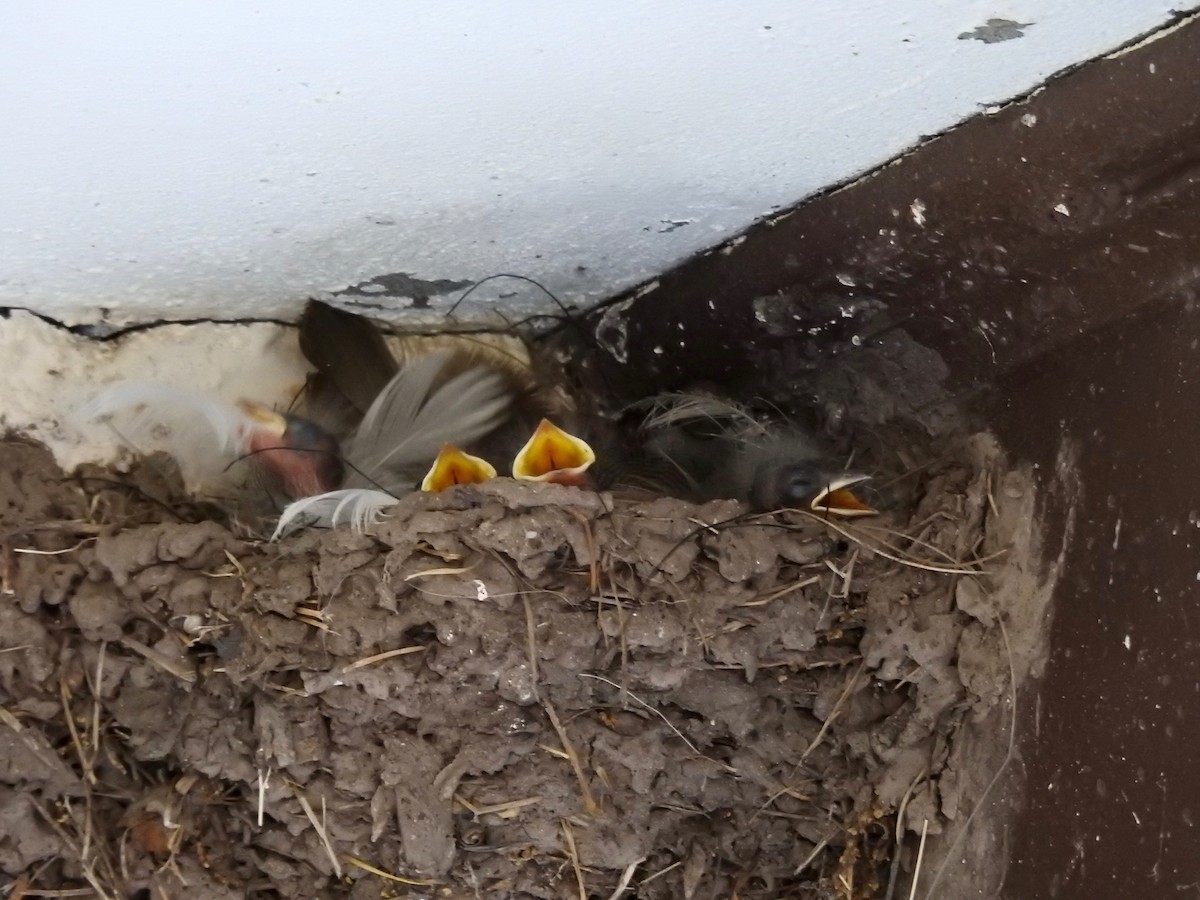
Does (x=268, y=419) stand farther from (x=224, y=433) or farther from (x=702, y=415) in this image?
(x=702, y=415)

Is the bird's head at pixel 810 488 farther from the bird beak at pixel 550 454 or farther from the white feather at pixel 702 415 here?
the bird beak at pixel 550 454

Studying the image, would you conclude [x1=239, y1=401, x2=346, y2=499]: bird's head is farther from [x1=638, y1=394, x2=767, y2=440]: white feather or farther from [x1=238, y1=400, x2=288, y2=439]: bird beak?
[x1=638, y1=394, x2=767, y2=440]: white feather

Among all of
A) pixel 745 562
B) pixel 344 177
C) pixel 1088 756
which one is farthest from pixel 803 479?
pixel 344 177

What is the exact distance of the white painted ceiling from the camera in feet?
3.89

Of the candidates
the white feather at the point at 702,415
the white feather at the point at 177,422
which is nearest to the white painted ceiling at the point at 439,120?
the white feather at the point at 177,422

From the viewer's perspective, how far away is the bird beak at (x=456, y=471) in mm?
1765

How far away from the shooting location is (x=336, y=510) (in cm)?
A: 170

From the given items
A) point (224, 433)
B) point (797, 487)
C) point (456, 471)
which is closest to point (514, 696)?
point (456, 471)

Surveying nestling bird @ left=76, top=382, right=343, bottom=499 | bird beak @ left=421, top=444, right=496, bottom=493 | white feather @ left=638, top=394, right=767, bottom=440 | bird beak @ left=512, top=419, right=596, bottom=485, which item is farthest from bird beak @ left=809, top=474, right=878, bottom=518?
nestling bird @ left=76, top=382, right=343, bottom=499

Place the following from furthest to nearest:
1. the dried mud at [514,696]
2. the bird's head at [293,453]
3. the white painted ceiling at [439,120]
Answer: the bird's head at [293,453] → the dried mud at [514,696] → the white painted ceiling at [439,120]

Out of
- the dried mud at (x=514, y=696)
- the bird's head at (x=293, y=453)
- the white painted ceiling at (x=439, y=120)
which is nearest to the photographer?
the white painted ceiling at (x=439, y=120)

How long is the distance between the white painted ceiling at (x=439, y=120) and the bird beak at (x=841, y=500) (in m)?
0.38

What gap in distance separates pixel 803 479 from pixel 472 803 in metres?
0.63

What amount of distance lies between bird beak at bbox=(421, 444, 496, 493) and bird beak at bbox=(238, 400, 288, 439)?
26cm
